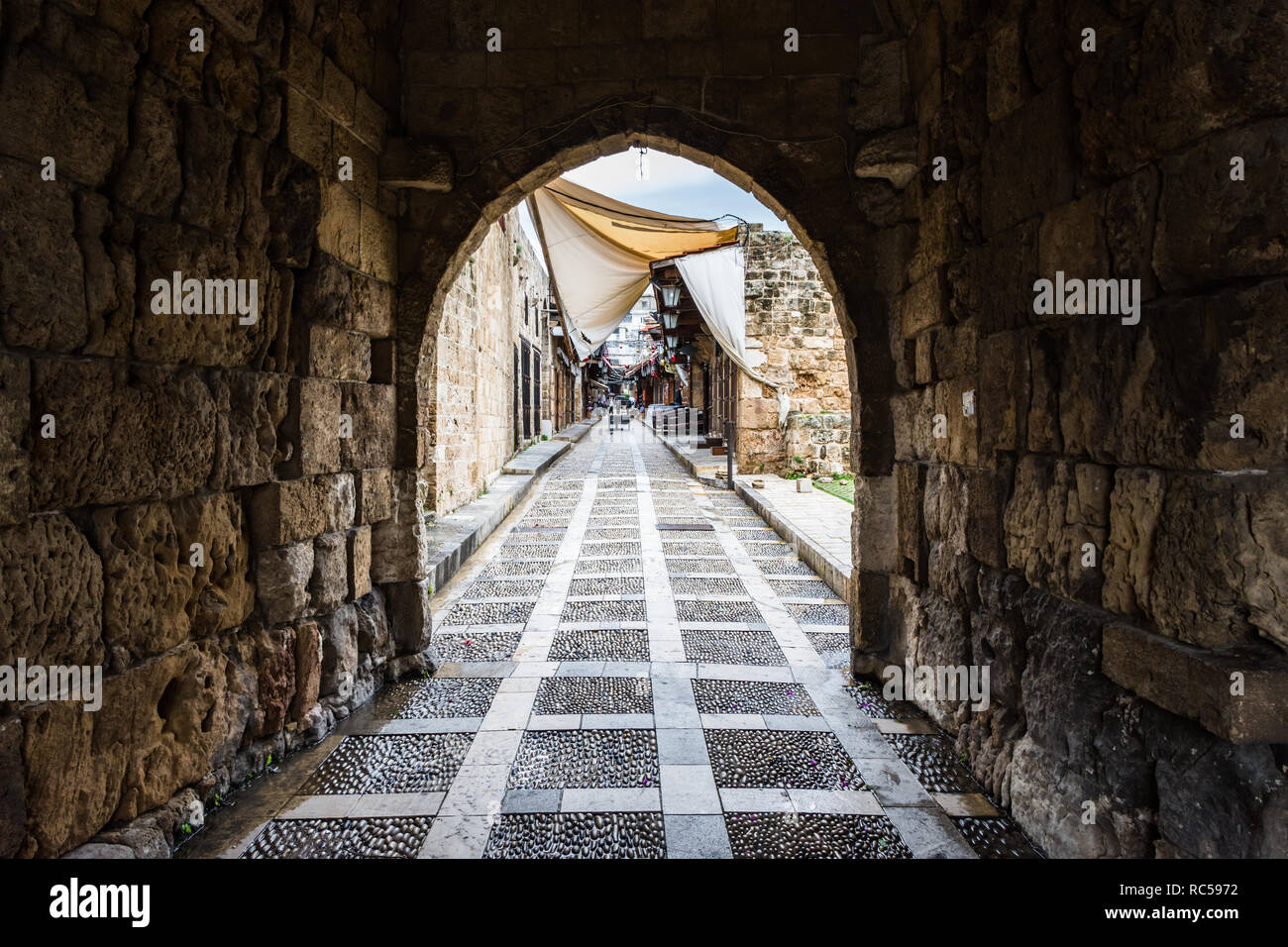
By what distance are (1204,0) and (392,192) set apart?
11.0 feet

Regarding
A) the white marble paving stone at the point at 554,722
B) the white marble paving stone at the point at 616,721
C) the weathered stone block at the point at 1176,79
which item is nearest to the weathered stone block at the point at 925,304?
the weathered stone block at the point at 1176,79

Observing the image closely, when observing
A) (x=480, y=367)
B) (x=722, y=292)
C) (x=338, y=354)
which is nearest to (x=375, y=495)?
(x=338, y=354)

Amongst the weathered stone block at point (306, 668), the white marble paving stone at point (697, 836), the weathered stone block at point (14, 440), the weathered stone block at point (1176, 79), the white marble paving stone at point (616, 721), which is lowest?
the white marble paving stone at point (697, 836)

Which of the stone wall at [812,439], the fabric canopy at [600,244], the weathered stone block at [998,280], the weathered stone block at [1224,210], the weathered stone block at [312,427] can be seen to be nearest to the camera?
the weathered stone block at [1224,210]

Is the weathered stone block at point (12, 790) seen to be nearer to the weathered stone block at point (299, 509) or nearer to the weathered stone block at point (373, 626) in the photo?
the weathered stone block at point (299, 509)

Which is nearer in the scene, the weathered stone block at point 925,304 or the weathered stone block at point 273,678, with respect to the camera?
the weathered stone block at point 273,678

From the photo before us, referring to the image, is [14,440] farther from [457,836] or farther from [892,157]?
[892,157]

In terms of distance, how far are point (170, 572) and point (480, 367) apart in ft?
23.5

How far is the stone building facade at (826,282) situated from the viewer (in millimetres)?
1622

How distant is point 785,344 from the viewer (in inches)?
425

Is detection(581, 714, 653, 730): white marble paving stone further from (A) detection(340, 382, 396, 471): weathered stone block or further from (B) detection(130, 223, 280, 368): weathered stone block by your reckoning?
(B) detection(130, 223, 280, 368): weathered stone block

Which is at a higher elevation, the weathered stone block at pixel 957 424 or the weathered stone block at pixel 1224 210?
the weathered stone block at pixel 1224 210

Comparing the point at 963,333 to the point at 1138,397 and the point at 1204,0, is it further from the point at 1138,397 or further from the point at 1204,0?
the point at 1204,0

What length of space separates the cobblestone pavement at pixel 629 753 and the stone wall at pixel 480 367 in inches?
89.2
